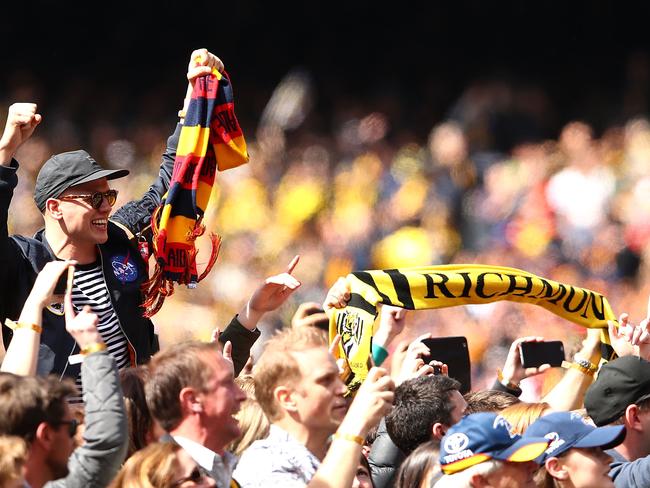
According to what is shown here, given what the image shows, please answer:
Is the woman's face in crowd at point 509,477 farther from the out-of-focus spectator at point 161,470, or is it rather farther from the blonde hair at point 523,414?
the blonde hair at point 523,414

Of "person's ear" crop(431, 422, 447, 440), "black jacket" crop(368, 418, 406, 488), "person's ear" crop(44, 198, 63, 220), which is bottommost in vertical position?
"black jacket" crop(368, 418, 406, 488)

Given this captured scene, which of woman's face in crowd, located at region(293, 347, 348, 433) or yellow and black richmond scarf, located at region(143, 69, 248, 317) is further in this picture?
yellow and black richmond scarf, located at region(143, 69, 248, 317)

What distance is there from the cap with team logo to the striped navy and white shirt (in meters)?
1.37

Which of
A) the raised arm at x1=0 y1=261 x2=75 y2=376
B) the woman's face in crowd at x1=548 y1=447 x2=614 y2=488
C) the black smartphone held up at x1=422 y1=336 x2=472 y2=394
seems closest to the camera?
the raised arm at x1=0 y1=261 x2=75 y2=376

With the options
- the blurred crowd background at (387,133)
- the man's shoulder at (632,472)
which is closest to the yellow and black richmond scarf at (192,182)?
the man's shoulder at (632,472)

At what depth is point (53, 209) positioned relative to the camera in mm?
4750

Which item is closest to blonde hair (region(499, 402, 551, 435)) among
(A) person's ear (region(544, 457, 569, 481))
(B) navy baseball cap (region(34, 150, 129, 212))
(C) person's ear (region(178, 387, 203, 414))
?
(A) person's ear (region(544, 457, 569, 481))

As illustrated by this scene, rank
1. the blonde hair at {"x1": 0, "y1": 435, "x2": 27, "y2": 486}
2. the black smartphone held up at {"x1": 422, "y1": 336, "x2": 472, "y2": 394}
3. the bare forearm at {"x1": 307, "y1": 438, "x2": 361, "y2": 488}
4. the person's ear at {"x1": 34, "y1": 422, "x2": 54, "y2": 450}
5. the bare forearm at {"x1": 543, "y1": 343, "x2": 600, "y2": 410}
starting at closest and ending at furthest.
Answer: the blonde hair at {"x1": 0, "y1": 435, "x2": 27, "y2": 486} < the person's ear at {"x1": 34, "y1": 422, "x2": 54, "y2": 450} < the bare forearm at {"x1": 307, "y1": 438, "x2": 361, "y2": 488} < the bare forearm at {"x1": 543, "y1": 343, "x2": 600, "y2": 410} < the black smartphone held up at {"x1": 422, "y1": 336, "x2": 472, "y2": 394}

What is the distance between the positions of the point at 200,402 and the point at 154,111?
1045 centimetres

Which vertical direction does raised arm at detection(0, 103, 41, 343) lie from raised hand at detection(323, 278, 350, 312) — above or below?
above

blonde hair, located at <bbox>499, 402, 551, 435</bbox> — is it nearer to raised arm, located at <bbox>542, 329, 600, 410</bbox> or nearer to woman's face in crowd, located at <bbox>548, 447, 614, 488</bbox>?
raised arm, located at <bbox>542, 329, 600, 410</bbox>

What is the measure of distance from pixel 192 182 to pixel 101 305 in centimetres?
61

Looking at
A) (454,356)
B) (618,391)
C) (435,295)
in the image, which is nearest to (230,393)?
(618,391)

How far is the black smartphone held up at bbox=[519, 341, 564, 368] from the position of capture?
571cm
